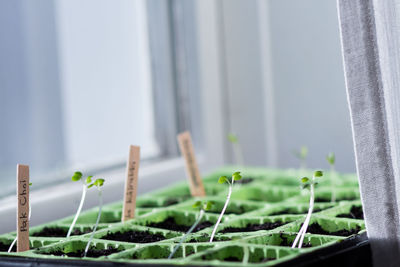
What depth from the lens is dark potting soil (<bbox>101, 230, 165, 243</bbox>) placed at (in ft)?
4.04

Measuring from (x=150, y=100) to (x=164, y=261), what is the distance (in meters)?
1.46

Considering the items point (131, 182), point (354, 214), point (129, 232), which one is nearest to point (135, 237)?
point (129, 232)

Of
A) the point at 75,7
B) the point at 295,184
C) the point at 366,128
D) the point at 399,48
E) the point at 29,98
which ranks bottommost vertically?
the point at 295,184

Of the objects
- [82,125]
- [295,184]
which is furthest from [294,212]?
[82,125]

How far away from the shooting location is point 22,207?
118cm

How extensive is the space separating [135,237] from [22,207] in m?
0.25

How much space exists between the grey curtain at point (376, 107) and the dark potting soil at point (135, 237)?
443 mm

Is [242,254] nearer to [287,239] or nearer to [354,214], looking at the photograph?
[287,239]

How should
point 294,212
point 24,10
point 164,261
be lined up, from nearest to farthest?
1. point 164,261
2. point 294,212
3. point 24,10

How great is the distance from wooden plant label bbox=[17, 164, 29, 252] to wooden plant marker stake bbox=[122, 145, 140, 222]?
0.27 m

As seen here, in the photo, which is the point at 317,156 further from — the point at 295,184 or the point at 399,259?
the point at 399,259

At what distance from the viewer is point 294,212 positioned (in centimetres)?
149

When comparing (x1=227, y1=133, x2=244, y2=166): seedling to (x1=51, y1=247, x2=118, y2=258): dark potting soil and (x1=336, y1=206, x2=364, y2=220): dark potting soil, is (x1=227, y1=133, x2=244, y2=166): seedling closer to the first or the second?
(x1=336, y1=206, x2=364, y2=220): dark potting soil

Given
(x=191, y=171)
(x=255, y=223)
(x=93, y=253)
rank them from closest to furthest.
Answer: (x=93, y=253) → (x=255, y=223) → (x=191, y=171)
